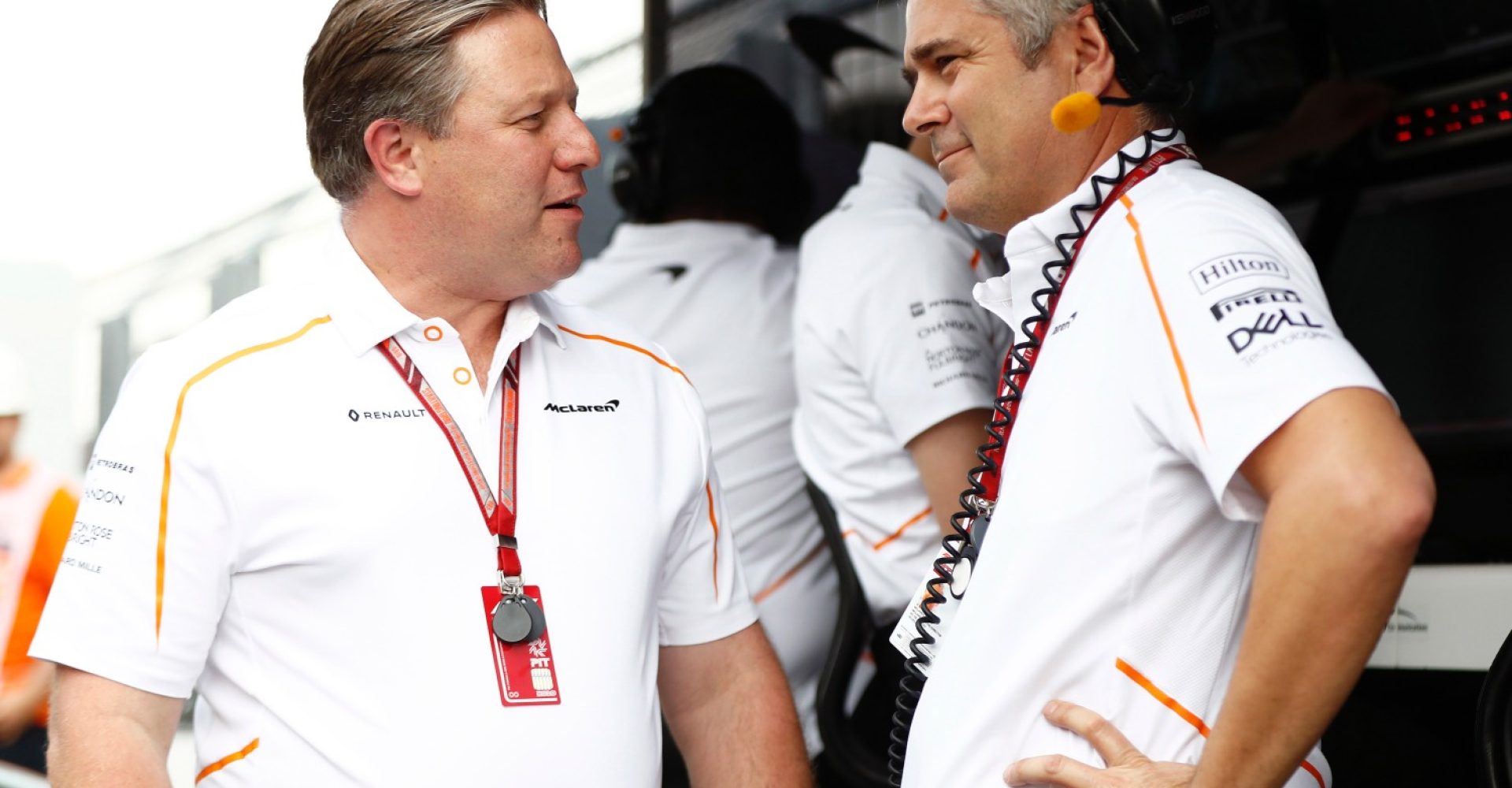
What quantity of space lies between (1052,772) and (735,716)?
0.55 metres

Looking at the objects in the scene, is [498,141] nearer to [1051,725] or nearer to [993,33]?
[993,33]

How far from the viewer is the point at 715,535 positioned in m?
1.70

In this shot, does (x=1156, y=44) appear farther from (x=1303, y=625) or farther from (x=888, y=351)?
(x=888, y=351)

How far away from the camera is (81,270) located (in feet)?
12.8

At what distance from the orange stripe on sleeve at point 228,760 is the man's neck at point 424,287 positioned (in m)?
0.43

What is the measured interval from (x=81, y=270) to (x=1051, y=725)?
341 cm

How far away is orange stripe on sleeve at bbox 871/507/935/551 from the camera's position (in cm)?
219

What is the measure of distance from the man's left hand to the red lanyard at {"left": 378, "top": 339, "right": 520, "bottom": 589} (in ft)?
1.79

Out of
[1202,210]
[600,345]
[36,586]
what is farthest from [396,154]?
[36,586]

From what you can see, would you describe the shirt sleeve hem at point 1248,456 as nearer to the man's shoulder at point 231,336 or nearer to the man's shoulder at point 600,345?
the man's shoulder at point 600,345

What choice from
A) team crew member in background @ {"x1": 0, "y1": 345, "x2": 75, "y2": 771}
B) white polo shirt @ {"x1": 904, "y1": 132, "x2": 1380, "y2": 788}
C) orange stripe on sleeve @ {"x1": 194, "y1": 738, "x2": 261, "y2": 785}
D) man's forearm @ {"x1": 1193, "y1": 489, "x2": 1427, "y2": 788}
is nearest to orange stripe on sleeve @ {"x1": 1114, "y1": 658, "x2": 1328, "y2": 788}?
white polo shirt @ {"x1": 904, "y1": 132, "x2": 1380, "y2": 788}

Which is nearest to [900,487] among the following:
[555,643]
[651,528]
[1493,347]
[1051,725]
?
[651,528]

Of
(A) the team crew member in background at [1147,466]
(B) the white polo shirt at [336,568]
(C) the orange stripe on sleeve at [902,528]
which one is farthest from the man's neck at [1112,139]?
(C) the orange stripe on sleeve at [902,528]

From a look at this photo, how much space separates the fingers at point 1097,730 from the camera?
1174mm
